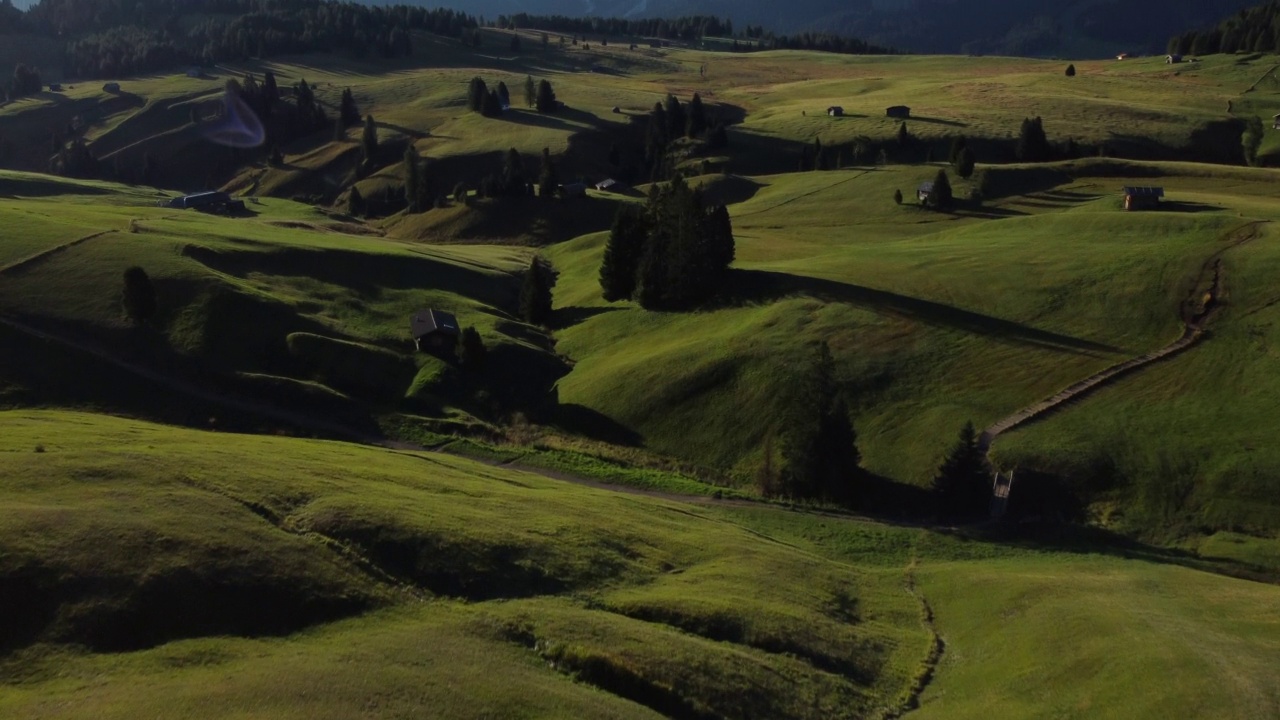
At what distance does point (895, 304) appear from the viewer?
74000 mm

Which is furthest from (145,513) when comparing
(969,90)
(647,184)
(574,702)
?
(969,90)

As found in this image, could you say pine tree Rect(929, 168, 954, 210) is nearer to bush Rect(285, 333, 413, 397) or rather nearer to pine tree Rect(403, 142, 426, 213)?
bush Rect(285, 333, 413, 397)

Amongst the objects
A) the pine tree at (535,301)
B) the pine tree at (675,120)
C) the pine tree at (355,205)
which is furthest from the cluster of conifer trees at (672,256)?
the pine tree at (675,120)

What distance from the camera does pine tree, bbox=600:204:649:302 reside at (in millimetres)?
89500

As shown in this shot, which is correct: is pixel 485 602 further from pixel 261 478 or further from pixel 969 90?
pixel 969 90

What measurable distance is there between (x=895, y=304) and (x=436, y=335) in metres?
39.0

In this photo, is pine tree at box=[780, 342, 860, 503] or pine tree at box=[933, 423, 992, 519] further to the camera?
pine tree at box=[780, 342, 860, 503]

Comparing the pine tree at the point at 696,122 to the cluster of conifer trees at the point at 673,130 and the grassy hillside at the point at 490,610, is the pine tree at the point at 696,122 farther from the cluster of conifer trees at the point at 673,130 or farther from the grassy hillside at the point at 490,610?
the grassy hillside at the point at 490,610

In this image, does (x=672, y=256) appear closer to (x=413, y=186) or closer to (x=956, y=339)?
(x=956, y=339)

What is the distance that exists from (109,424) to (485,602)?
104ft

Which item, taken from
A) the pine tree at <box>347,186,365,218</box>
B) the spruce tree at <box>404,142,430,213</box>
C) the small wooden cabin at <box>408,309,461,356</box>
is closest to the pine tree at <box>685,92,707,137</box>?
the spruce tree at <box>404,142,430,213</box>

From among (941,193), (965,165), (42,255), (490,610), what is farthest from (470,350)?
(965,165)

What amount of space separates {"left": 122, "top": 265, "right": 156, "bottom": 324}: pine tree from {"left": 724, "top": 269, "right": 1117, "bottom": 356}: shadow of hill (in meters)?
49.0

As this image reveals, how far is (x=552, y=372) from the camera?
242 ft
